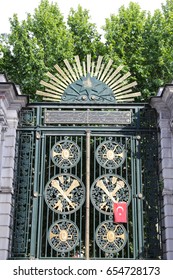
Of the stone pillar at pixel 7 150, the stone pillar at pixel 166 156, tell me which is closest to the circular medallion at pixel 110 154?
the stone pillar at pixel 166 156

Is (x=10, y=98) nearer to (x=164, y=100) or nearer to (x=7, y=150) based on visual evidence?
(x=7, y=150)

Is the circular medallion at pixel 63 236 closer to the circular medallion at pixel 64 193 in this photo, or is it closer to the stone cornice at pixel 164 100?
the circular medallion at pixel 64 193

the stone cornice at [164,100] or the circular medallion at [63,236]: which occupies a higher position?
the stone cornice at [164,100]

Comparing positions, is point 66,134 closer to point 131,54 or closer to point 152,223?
point 152,223

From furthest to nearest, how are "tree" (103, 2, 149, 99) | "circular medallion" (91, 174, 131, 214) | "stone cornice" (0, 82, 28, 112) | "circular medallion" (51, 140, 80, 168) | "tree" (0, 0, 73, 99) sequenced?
1. "tree" (103, 2, 149, 99)
2. "tree" (0, 0, 73, 99)
3. "circular medallion" (51, 140, 80, 168)
4. "circular medallion" (91, 174, 131, 214)
5. "stone cornice" (0, 82, 28, 112)

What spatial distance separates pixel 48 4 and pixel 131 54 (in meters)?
3.37

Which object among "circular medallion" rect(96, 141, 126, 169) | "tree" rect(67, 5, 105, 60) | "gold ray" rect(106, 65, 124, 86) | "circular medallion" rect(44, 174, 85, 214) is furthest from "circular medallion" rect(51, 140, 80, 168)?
"tree" rect(67, 5, 105, 60)

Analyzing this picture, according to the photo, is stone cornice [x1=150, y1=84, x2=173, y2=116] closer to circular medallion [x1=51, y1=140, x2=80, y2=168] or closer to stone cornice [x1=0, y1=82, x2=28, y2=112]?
circular medallion [x1=51, y1=140, x2=80, y2=168]

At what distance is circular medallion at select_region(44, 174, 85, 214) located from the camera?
780 cm

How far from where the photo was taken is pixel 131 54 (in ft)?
42.1

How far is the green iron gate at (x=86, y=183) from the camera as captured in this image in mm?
7574

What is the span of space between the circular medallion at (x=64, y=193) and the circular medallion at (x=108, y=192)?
0.88ft

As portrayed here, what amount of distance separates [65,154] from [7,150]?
115 cm

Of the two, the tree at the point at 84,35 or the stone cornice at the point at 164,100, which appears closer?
the stone cornice at the point at 164,100
